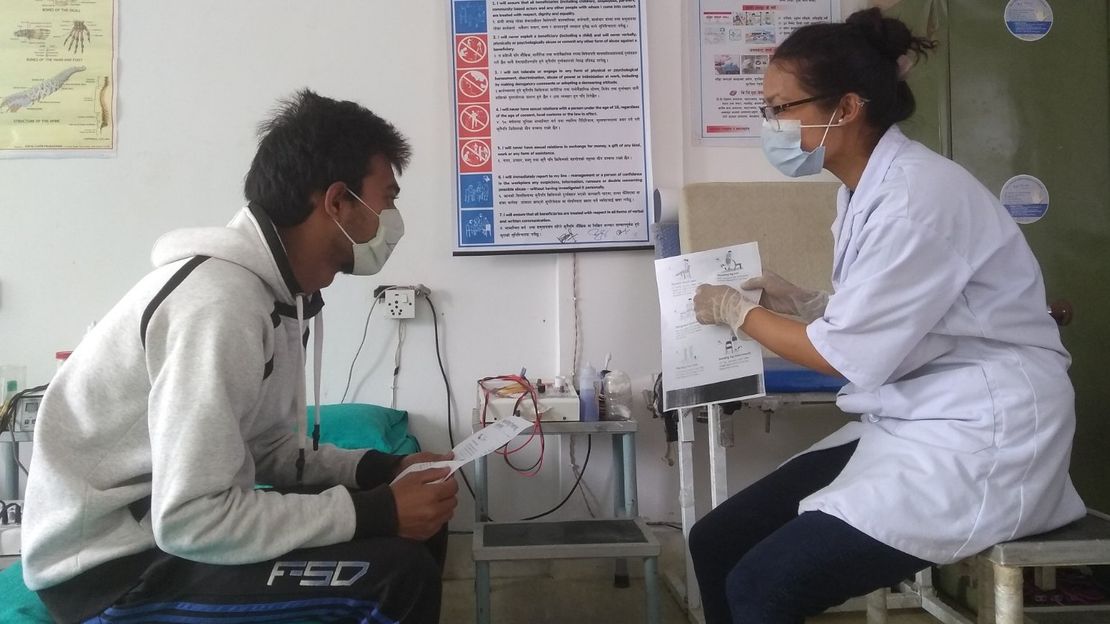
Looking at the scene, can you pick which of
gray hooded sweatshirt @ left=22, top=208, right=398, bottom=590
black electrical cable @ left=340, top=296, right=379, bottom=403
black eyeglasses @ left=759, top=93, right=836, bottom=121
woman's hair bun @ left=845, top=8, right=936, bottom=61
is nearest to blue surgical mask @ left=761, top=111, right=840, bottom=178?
black eyeglasses @ left=759, top=93, right=836, bottom=121

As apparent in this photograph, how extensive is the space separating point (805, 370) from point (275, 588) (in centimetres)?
120

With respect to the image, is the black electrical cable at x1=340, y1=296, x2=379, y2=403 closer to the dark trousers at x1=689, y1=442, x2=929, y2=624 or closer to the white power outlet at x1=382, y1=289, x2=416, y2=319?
the white power outlet at x1=382, y1=289, x2=416, y2=319

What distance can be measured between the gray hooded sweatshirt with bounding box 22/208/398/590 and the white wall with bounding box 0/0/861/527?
1.17 metres

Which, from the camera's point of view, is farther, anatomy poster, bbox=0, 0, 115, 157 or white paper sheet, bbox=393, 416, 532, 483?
anatomy poster, bbox=0, 0, 115, 157

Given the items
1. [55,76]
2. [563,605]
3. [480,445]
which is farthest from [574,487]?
[55,76]

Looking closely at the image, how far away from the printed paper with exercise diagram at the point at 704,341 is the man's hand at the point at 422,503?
0.53m

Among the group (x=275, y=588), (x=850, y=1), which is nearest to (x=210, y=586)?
(x=275, y=588)

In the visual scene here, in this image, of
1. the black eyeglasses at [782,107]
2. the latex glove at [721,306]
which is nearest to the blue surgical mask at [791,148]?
the black eyeglasses at [782,107]

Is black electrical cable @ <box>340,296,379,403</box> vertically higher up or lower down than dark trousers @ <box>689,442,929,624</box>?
higher up

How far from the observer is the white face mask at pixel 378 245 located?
1218 mm

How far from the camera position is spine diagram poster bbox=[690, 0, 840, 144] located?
2262 millimetres

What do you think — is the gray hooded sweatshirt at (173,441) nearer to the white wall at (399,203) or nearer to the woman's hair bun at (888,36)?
the woman's hair bun at (888,36)

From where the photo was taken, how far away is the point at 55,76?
2129 millimetres

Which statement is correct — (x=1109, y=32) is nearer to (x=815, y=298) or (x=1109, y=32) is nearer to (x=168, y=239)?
(x=815, y=298)
